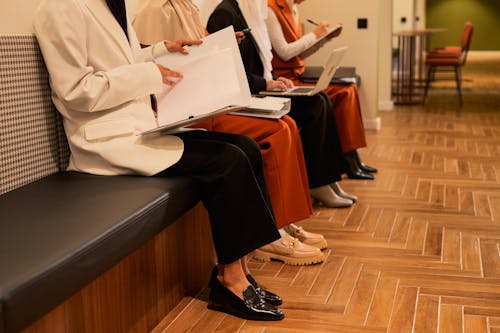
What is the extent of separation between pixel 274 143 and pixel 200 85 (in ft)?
1.77

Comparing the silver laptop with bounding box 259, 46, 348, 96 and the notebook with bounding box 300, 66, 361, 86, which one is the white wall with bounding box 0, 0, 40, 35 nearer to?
the silver laptop with bounding box 259, 46, 348, 96

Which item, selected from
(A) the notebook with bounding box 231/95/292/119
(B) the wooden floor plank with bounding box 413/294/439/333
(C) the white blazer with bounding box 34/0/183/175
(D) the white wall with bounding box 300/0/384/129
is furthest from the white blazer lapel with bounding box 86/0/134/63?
(D) the white wall with bounding box 300/0/384/129

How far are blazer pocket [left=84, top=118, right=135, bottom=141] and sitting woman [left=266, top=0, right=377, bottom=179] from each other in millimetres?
1937

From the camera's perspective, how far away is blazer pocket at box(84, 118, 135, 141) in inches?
104

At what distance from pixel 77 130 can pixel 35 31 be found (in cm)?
39

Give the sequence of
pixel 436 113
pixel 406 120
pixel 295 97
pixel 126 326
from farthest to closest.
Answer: pixel 436 113
pixel 406 120
pixel 295 97
pixel 126 326

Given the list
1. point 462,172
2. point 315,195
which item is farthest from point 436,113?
point 315,195

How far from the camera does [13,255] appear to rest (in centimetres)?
188

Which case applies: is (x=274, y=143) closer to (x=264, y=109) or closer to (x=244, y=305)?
(x=264, y=109)

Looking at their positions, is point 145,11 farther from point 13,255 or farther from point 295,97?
point 13,255

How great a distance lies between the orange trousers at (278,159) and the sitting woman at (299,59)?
1277 mm

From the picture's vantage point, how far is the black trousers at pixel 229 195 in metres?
2.69

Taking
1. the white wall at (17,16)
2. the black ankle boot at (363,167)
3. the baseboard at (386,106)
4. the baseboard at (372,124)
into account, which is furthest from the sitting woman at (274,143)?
the baseboard at (386,106)

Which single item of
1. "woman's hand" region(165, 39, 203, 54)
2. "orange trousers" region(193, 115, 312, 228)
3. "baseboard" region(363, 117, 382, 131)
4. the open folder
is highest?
"woman's hand" region(165, 39, 203, 54)
